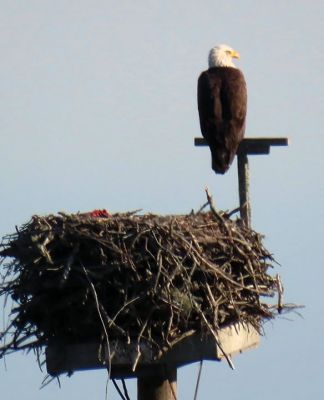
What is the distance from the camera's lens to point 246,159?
36.0ft

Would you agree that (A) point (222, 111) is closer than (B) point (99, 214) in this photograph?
No

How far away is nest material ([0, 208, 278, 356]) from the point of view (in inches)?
366

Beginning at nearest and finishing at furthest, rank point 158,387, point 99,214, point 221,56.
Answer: point 158,387 < point 99,214 < point 221,56

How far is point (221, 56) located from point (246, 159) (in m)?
5.36

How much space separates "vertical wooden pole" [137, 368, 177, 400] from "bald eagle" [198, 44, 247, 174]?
460 cm

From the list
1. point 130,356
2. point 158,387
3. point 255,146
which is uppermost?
point 255,146

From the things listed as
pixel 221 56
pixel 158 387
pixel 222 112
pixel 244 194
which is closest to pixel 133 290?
pixel 158 387

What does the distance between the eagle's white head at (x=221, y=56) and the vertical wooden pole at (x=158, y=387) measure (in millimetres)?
7372

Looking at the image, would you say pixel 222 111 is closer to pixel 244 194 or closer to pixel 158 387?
pixel 244 194

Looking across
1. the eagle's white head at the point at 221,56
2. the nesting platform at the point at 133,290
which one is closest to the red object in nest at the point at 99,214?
the nesting platform at the point at 133,290

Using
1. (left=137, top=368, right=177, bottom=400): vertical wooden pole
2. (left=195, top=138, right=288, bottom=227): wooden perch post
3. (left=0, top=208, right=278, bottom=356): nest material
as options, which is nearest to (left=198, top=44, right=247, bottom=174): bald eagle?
(left=195, top=138, right=288, bottom=227): wooden perch post

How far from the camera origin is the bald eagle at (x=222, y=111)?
45.3 feet

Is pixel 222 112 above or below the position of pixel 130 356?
above

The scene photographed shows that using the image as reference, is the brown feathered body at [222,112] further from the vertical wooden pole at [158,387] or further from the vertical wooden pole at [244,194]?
the vertical wooden pole at [158,387]
